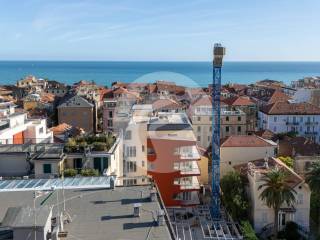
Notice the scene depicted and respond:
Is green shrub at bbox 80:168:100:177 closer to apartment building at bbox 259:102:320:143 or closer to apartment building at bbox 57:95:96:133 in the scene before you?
apartment building at bbox 57:95:96:133

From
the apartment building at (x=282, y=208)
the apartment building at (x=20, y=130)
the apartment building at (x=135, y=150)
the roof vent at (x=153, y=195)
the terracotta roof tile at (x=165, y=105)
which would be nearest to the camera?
the roof vent at (x=153, y=195)

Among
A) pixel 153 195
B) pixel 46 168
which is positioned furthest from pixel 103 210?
pixel 46 168

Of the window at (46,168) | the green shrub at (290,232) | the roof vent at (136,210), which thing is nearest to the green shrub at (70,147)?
the window at (46,168)

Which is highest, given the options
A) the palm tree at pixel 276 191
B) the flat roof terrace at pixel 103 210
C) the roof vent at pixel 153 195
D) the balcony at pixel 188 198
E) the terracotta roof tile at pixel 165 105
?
the terracotta roof tile at pixel 165 105

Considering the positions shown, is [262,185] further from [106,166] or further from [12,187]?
[12,187]

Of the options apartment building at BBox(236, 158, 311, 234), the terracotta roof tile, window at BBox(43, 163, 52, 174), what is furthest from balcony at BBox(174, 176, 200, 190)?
the terracotta roof tile

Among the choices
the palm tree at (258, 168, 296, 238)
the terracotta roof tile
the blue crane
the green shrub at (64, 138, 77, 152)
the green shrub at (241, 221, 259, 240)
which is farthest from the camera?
the terracotta roof tile

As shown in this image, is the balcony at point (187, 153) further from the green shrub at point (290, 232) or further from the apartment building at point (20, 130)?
the apartment building at point (20, 130)

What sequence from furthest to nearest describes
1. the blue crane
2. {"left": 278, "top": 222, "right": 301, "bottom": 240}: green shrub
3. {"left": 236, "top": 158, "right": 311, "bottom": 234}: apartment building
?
the blue crane
{"left": 236, "top": 158, "right": 311, "bottom": 234}: apartment building
{"left": 278, "top": 222, "right": 301, "bottom": 240}: green shrub
